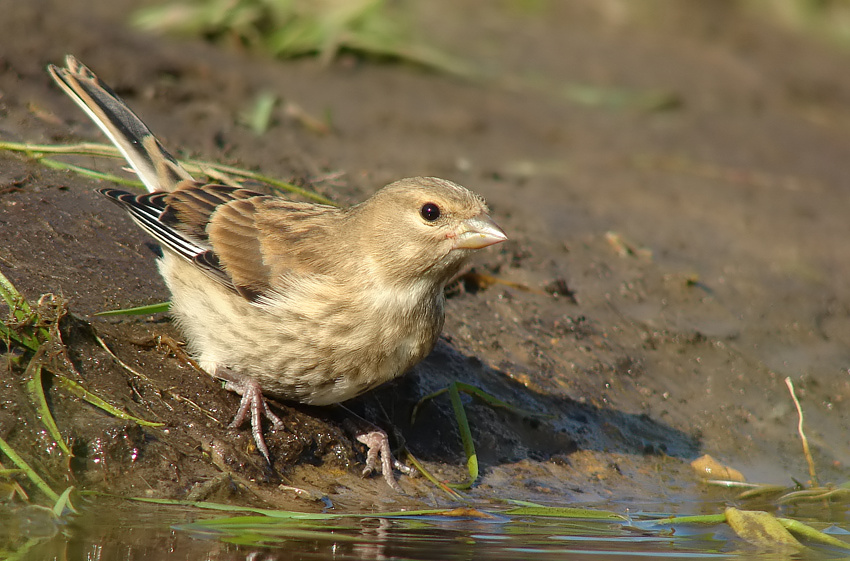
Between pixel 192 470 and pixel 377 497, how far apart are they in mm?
866

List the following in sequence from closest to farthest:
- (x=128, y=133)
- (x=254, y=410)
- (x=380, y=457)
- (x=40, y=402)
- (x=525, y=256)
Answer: (x=40, y=402), (x=254, y=410), (x=380, y=457), (x=128, y=133), (x=525, y=256)

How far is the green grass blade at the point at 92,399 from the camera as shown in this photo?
4.30 metres

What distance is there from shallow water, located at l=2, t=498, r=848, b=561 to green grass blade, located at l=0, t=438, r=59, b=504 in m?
0.10

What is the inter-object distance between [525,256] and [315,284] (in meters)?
2.56

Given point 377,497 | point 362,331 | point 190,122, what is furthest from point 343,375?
point 190,122

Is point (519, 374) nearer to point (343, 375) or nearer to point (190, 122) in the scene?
point (343, 375)

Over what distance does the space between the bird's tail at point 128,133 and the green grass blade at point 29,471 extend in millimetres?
1914

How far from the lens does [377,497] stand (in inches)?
181

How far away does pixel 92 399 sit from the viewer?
4309 mm

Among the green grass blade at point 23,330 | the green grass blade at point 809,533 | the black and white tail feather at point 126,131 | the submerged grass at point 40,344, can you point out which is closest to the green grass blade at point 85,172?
the black and white tail feather at point 126,131

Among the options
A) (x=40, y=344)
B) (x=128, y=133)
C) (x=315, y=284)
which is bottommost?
(x=40, y=344)

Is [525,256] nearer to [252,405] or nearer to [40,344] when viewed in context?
[252,405]

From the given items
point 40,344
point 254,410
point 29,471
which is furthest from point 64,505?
point 254,410

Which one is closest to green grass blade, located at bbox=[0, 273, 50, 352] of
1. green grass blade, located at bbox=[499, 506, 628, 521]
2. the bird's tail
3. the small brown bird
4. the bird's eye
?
the small brown bird
